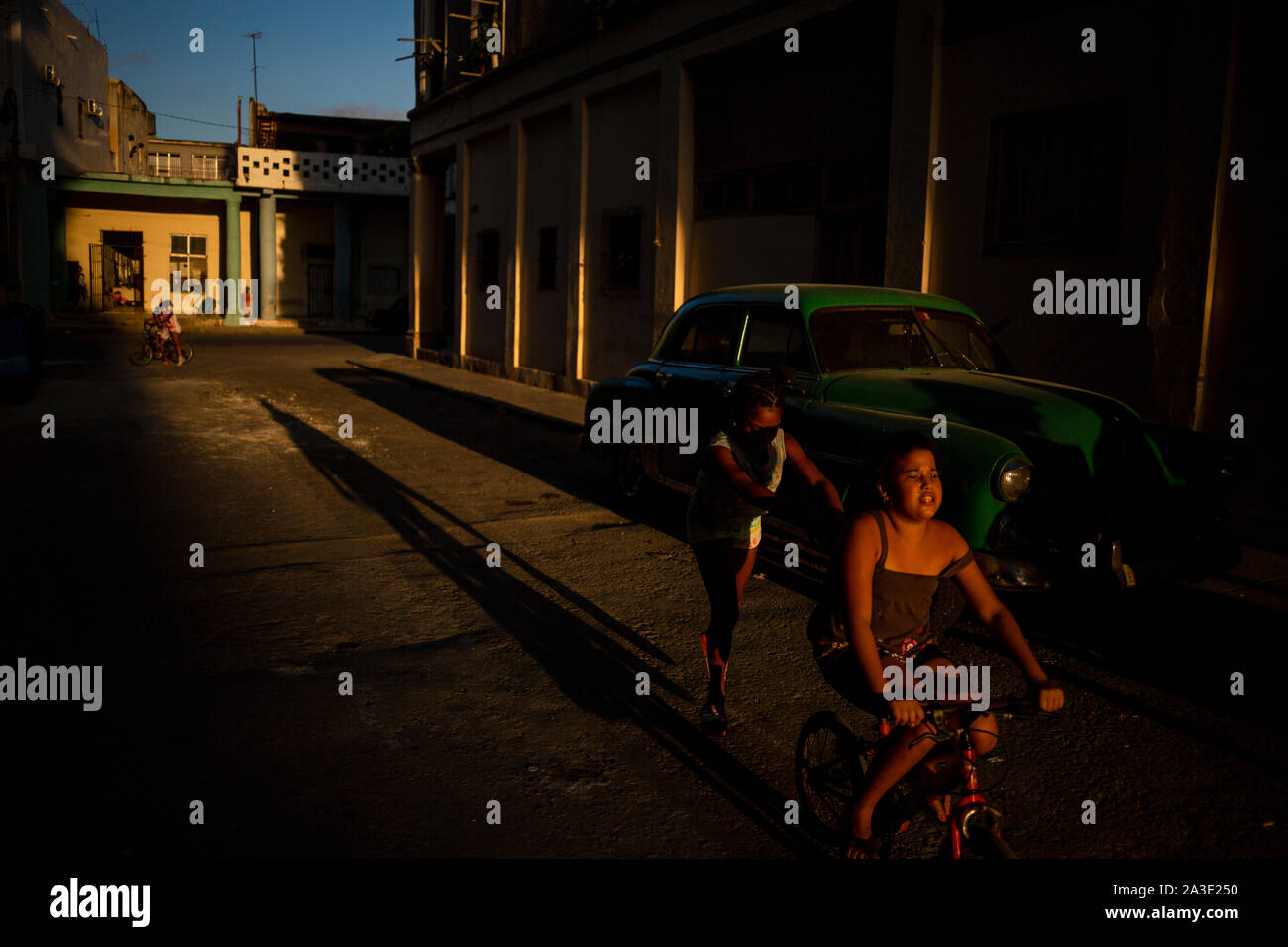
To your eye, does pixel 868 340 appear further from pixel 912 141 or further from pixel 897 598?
pixel 912 141

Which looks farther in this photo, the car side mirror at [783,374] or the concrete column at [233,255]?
the concrete column at [233,255]

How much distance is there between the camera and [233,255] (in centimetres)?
3988

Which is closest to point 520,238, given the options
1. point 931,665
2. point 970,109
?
point 970,109

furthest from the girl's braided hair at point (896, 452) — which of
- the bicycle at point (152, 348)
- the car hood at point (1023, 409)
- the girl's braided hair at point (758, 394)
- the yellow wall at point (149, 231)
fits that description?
the yellow wall at point (149, 231)

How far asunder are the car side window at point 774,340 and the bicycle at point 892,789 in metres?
3.41

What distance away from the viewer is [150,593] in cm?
607

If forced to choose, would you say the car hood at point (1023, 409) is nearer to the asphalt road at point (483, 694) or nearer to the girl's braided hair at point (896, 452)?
the asphalt road at point (483, 694)

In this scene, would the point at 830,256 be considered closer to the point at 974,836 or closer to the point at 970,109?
the point at 970,109

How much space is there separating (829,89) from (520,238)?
31.0 feet

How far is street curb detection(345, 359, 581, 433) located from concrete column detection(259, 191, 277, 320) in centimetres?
1819

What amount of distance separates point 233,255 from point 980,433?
39679 millimetres

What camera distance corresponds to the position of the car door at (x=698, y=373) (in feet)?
23.9

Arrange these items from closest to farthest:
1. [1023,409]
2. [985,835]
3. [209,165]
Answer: [985,835]
[1023,409]
[209,165]

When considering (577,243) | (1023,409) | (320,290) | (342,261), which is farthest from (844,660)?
(320,290)
